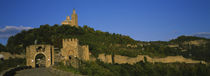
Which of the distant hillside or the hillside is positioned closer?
the hillside

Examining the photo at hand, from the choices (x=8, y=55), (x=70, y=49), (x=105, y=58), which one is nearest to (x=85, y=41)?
(x=105, y=58)

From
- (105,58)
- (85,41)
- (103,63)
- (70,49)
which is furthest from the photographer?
(85,41)

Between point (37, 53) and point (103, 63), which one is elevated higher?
point (37, 53)

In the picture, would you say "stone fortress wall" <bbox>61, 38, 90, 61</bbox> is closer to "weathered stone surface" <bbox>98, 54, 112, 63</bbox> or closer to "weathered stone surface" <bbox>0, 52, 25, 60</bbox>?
"weathered stone surface" <bbox>98, 54, 112, 63</bbox>

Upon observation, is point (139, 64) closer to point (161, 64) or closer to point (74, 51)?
point (161, 64)

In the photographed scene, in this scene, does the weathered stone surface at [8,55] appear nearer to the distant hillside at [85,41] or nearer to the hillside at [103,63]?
the hillside at [103,63]

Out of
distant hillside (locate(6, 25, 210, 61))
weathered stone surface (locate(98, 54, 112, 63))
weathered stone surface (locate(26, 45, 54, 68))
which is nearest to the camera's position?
weathered stone surface (locate(26, 45, 54, 68))

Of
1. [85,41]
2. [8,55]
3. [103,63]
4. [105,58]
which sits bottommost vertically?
[103,63]

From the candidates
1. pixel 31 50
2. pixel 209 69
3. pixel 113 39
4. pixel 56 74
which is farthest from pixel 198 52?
pixel 56 74

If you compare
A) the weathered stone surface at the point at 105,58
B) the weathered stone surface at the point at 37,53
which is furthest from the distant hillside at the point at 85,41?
the weathered stone surface at the point at 37,53

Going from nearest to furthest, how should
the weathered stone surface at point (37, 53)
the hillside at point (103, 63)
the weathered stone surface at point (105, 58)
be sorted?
the weathered stone surface at point (37, 53), the hillside at point (103, 63), the weathered stone surface at point (105, 58)

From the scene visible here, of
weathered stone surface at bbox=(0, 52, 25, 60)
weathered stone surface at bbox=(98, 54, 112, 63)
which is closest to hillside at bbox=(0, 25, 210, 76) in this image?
weathered stone surface at bbox=(98, 54, 112, 63)

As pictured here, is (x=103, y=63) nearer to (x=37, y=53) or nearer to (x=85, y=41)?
(x=37, y=53)

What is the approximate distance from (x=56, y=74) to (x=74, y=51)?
17.6 m
